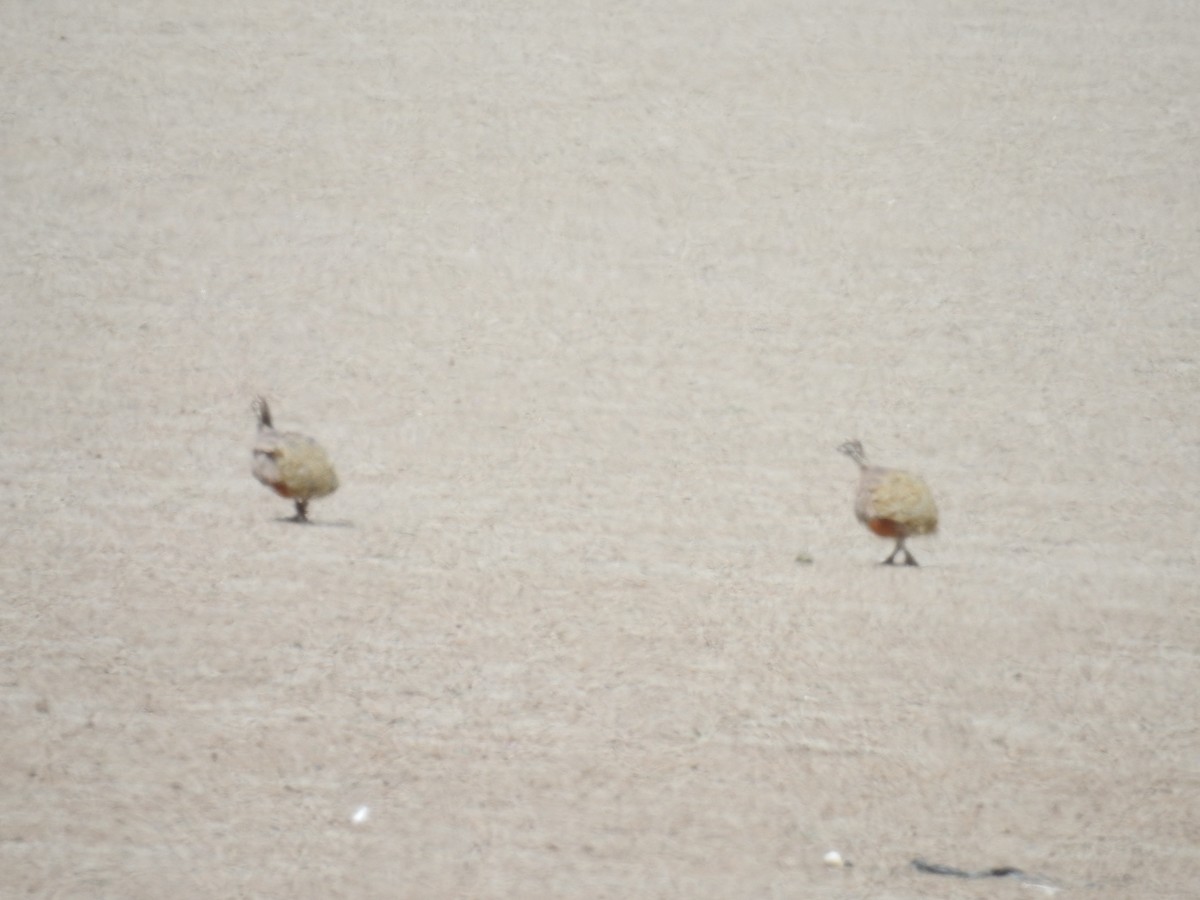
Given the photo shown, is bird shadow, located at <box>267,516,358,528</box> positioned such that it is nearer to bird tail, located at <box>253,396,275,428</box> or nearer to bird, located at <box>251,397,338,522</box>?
bird, located at <box>251,397,338,522</box>

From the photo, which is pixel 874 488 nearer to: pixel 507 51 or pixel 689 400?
pixel 689 400

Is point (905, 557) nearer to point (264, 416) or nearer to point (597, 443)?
point (597, 443)

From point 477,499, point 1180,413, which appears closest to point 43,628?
point 477,499

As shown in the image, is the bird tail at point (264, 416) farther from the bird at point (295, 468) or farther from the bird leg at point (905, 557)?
the bird leg at point (905, 557)

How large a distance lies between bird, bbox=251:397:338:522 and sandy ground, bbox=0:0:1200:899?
11 cm

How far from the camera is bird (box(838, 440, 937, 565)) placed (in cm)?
450

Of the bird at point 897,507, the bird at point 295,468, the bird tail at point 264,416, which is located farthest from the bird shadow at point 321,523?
the bird at point 897,507

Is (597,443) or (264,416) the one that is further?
(597,443)

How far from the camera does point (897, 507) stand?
449cm

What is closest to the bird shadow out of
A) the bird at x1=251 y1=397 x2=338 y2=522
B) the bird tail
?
the bird at x1=251 y1=397 x2=338 y2=522

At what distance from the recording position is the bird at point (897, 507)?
4496mm

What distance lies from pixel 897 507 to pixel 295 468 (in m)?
1.65

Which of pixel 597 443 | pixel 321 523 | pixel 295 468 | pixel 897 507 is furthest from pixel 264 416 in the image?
pixel 897 507

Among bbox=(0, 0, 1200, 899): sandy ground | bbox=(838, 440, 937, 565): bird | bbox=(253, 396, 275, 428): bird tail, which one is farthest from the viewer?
bbox=(253, 396, 275, 428): bird tail
